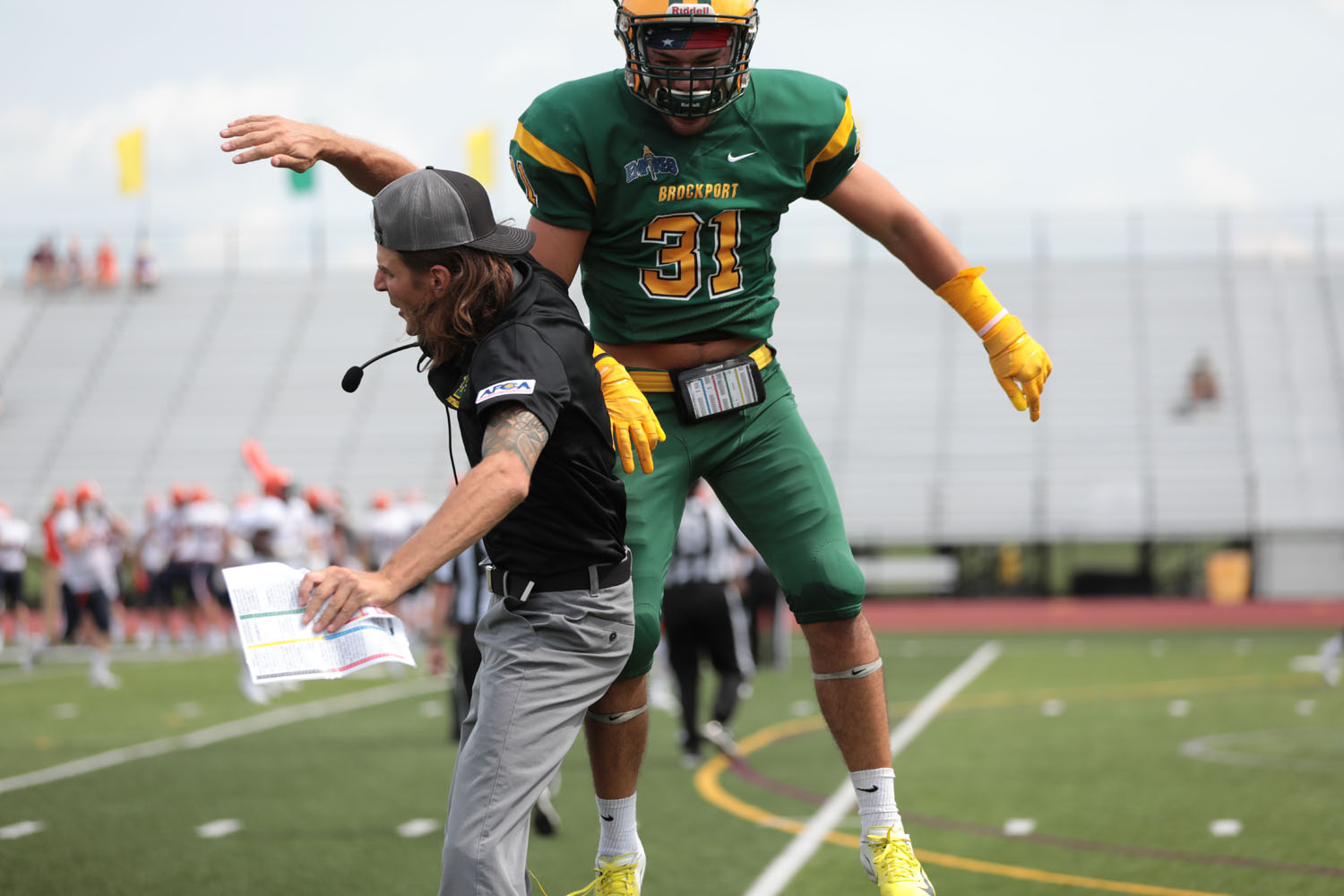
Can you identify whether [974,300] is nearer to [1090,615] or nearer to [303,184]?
[1090,615]

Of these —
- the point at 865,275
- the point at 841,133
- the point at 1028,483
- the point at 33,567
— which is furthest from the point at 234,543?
the point at 865,275

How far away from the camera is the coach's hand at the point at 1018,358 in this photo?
4277 mm

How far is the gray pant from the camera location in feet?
10.9

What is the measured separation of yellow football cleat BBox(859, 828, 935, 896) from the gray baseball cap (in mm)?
1817

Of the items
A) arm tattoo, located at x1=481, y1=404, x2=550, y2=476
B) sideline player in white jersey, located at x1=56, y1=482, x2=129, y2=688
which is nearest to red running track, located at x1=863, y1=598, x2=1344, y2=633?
sideline player in white jersey, located at x1=56, y1=482, x2=129, y2=688

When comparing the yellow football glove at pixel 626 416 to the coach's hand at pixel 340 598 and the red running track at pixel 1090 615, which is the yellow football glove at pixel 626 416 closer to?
the coach's hand at pixel 340 598

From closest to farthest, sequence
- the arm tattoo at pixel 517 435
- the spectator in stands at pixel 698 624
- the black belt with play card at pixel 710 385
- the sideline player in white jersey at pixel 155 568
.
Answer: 1. the arm tattoo at pixel 517 435
2. the black belt with play card at pixel 710 385
3. the spectator in stands at pixel 698 624
4. the sideline player in white jersey at pixel 155 568

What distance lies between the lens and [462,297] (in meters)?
3.44

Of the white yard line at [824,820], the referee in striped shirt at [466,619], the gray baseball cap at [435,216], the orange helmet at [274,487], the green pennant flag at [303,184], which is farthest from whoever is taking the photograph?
the green pennant flag at [303,184]

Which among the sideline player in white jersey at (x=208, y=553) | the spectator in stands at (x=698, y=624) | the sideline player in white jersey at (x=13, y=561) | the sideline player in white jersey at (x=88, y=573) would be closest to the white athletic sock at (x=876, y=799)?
the spectator in stands at (x=698, y=624)

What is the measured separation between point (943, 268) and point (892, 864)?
62.9 inches

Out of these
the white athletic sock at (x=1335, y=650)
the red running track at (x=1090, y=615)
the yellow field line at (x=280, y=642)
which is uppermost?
the yellow field line at (x=280, y=642)

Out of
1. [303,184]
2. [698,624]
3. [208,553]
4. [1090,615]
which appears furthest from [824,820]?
[303,184]

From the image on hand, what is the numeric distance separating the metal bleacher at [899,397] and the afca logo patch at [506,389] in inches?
953
